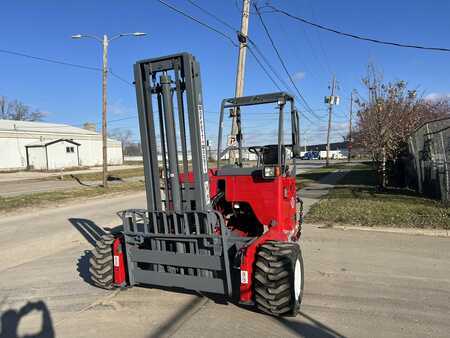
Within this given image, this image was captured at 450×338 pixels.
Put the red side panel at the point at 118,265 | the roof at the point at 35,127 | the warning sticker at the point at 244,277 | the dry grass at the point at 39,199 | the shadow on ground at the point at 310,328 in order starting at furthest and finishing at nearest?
the roof at the point at 35,127, the dry grass at the point at 39,199, the red side panel at the point at 118,265, the warning sticker at the point at 244,277, the shadow on ground at the point at 310,328

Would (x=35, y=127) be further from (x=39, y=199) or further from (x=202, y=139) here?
(x=202, y=139)

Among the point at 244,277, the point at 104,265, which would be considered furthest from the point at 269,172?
the point at 104,265

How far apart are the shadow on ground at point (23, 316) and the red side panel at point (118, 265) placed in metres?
0.81

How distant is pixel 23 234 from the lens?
9641 millimetres

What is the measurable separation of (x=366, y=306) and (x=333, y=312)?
45 cm

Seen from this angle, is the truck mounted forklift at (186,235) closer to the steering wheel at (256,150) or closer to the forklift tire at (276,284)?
the forklift tire at (276,284)

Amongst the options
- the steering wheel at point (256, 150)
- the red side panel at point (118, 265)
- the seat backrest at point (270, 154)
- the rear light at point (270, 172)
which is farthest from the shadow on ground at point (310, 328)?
the steering wheel at point (256, 150)

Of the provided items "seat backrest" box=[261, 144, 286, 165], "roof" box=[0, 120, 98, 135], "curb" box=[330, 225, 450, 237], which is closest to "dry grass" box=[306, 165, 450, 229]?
"curb" box=[330, 225, 450, 237]

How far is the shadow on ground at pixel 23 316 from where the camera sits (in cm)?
411

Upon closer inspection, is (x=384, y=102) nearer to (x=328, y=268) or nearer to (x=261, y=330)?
(x=328, y=268)

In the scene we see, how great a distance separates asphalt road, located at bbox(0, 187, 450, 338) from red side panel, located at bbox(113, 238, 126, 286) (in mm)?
227

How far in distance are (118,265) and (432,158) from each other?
36.8ft

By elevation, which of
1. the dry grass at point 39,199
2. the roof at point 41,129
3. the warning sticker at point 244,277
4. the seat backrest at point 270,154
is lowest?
the dry grass at point 39,199

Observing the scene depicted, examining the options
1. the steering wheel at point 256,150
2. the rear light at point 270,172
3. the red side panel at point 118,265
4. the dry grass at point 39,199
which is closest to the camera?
the red side panel at point 118,265
